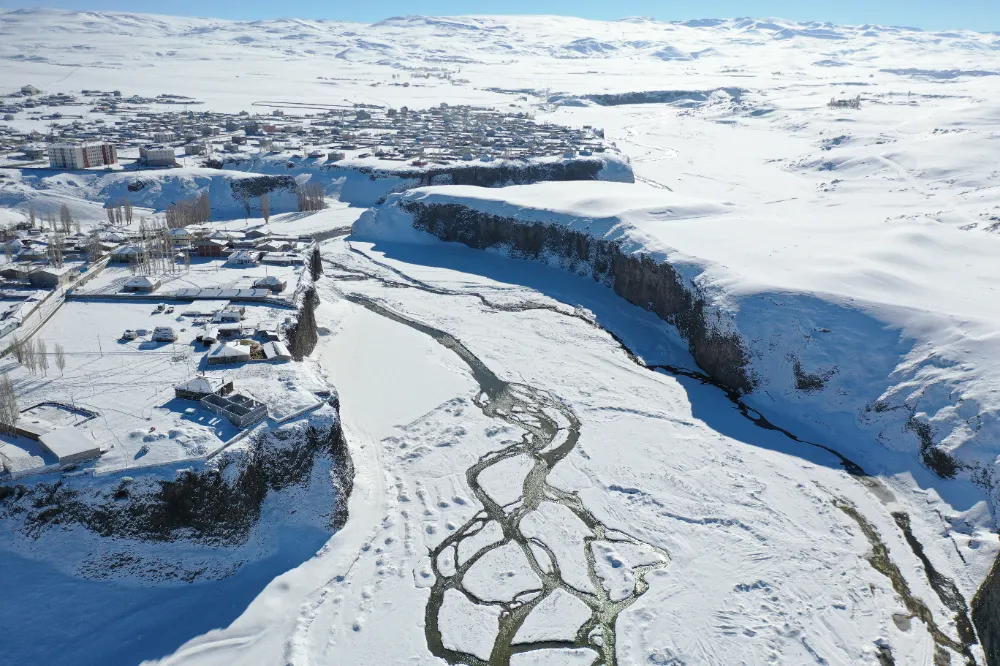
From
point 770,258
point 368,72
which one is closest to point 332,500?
point 770,258

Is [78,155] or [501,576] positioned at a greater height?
[78,155]

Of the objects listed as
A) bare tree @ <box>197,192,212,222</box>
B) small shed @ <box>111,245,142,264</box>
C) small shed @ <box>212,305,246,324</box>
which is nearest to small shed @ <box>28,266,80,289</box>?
small shed @ <box>111,245,142,264</box>

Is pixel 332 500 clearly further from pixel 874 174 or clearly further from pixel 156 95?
pixel 156 95

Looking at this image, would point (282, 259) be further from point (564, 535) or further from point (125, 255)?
point (564, 535)

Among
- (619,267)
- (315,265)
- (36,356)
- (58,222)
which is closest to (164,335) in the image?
(36,356)

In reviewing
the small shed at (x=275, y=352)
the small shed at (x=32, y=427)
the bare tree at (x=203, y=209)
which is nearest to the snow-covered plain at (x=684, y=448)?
the small shed at (x=275, y=352)

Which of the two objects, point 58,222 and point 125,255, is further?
point 58,222
